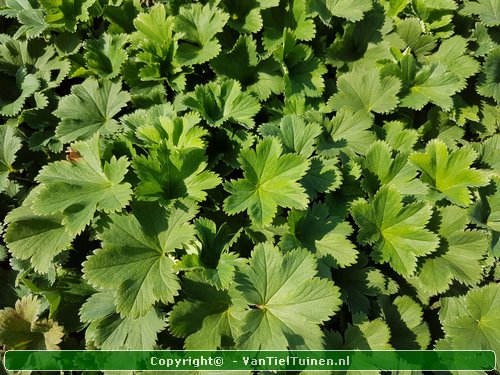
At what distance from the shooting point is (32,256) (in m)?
1.80

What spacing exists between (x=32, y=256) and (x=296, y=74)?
1572 millimetres

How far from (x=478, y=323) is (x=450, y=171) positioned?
0.69 metres

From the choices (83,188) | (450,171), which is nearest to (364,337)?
(450,171)

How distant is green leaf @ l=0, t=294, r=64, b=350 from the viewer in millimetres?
1824

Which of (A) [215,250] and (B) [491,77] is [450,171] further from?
(A) [215,250]

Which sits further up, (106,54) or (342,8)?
(342,8)

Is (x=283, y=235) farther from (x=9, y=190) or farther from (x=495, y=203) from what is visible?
(x=9, y=190)

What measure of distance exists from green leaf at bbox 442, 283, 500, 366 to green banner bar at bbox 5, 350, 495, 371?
0.04 metres

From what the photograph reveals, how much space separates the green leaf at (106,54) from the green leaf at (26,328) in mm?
1181

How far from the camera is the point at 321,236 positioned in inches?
76.5

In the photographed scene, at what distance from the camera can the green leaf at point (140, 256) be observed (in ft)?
5.39

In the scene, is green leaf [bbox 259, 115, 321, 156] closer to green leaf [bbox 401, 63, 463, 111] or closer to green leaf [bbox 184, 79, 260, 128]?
green leaf [bbox 184, 79, 260, 128]

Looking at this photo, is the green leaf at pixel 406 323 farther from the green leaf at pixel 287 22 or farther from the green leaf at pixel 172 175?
the green leaf at pixel 287 22

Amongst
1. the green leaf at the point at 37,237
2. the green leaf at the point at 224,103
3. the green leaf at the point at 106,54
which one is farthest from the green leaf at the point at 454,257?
the green leaf at the point at 106,54
